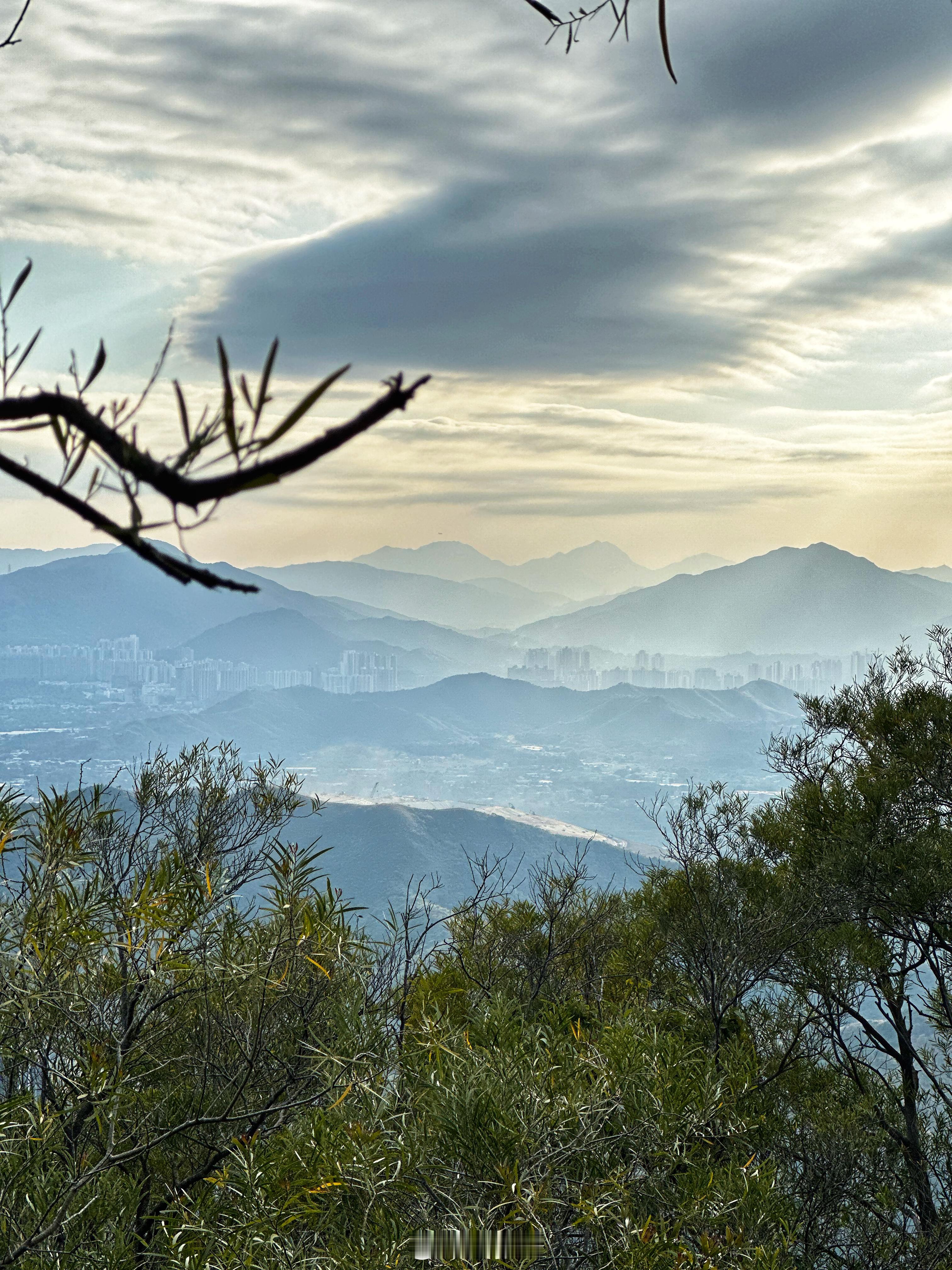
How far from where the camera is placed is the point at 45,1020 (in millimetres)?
3146

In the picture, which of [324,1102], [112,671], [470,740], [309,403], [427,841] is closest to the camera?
[309,403]

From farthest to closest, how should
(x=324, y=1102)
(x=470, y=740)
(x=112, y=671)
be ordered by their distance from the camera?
(x=112, y=671) → (x=470, y=740) → (x=324, y=1102)

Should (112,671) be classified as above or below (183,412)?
below

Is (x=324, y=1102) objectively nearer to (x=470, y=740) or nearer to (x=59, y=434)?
(x=59, y=434)

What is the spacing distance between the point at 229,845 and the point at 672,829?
401 centimetres

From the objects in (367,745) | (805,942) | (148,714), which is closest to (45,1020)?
(805,942)

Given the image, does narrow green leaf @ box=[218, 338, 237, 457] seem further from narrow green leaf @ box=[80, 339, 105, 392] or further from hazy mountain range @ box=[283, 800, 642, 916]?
hazy mountain range @ box=[283, 800, 642, 916]

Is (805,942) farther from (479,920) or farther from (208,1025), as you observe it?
(208,1025)

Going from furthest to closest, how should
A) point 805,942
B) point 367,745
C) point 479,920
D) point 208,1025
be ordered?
point 367,745 → point 479,920 → point 805,942 → point 208,1025

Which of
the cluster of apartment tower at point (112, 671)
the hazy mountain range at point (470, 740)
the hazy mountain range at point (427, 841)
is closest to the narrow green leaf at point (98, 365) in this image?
the hazy mountain range at point (427, 841)

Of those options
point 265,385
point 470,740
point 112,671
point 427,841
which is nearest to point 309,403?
point 265,385

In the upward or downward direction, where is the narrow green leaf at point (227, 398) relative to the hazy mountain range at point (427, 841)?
upward

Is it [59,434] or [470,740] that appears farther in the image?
[470,740]

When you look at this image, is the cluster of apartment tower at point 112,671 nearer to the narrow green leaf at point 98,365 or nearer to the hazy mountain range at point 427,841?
the hazy mountain range at point 427,841
